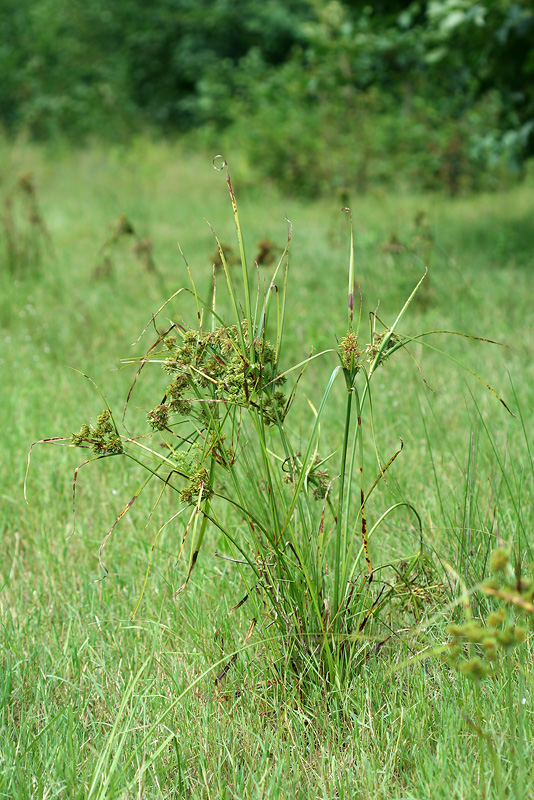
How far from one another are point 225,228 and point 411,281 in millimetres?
2825

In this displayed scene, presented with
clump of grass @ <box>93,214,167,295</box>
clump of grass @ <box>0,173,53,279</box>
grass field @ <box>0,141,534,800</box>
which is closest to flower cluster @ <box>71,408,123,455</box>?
grass field @ <box>0,141,534,800</box>

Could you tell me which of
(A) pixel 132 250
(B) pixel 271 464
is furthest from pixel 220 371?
(A) pixel 132 250

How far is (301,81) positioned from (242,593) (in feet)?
22.0

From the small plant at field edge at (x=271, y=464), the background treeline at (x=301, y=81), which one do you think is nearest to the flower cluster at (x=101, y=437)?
the small plant at field edge at (x=271, y=464)

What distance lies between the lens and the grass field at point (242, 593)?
1.50m

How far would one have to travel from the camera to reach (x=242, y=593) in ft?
6.71

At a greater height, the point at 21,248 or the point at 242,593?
the point at 21,248

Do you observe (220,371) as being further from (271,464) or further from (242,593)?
(242,593)

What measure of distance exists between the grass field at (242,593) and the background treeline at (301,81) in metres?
1.53

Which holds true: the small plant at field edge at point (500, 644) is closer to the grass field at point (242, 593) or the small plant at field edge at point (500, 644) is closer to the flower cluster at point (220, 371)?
the grass field at point (242, 593)

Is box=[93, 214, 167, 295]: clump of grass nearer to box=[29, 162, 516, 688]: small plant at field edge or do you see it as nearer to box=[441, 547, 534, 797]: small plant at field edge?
box=[29, 162, 516, 688]: small plant at field edge

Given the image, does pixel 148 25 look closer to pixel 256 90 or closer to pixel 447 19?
pixel 256 90

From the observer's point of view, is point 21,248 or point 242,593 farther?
→ point 21,248

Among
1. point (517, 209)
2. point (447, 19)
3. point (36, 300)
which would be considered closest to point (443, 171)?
point (517, 209)
